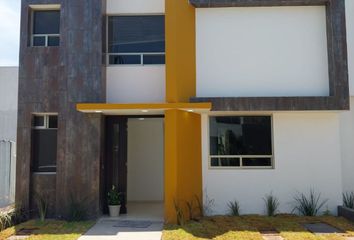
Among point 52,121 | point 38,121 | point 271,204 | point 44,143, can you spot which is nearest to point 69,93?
point 52,121

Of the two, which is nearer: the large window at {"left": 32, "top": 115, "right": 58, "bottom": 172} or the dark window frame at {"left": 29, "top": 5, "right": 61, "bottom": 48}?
the large window at {"left": 32, "top": 115, "right": 58, "bottom": 172}

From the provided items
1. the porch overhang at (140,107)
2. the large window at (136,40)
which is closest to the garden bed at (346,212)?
the porch overhang at (140,107)

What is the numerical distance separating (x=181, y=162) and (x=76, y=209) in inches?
121

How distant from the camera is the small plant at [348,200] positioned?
1080 centimetres

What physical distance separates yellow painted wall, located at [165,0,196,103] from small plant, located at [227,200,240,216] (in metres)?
3.18

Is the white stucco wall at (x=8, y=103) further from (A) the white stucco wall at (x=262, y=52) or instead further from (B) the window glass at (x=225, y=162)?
(B) the window glass at (x=225, y=162)

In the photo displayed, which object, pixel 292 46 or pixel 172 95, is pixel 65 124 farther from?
pixel 292 46

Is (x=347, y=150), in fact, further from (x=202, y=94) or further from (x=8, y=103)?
(x=8, y=103)

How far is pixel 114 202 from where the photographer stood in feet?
34.2

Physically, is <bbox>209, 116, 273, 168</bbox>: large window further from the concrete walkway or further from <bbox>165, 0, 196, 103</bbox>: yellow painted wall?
the concrete walkway

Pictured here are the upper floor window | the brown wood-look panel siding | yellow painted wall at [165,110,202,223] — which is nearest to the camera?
yellow painted wall at [165,110,202,223]

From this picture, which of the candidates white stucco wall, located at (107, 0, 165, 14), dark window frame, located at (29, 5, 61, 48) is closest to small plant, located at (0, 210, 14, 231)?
dark window frame, located at (29, 5, 61, 48)

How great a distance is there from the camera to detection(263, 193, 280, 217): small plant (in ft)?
33.8

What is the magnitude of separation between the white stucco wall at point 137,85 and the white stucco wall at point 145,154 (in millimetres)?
2807
